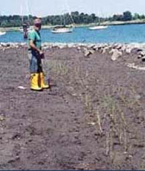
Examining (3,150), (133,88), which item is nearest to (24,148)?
(3,150)

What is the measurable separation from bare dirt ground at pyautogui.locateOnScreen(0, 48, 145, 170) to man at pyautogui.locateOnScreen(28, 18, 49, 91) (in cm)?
25

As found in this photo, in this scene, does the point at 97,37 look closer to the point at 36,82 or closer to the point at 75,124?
the point at 36,82

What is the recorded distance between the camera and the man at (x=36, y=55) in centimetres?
1333

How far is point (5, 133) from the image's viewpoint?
9.18 meters

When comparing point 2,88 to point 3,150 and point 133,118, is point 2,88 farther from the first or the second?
point 3,150

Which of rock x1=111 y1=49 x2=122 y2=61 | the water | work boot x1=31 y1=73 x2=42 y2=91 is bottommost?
the water

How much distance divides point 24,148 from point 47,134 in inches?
33.1

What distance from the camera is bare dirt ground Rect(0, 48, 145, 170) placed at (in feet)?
25.4

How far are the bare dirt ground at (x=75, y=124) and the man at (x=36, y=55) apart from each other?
254 mm

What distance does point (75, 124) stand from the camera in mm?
9875

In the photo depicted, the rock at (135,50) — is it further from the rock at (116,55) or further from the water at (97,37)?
the water at (97,37)

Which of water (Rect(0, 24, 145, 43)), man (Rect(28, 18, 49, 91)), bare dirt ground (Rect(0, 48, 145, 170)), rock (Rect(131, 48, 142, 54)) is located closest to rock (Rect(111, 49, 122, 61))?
rock (Rect(131, 48, 142, 54))

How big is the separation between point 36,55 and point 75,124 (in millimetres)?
4059

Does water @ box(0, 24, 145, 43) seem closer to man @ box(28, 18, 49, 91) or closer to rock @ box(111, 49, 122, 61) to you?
rock @ box(111, 49, 122, 61)
